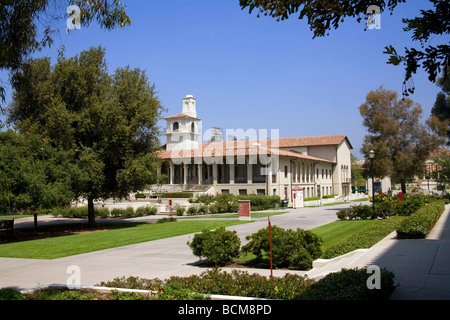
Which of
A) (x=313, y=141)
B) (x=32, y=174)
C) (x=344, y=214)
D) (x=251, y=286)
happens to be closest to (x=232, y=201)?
(x=344, y=214)

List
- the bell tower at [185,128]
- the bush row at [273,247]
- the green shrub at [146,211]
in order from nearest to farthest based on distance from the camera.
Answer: the bush row at [273,247] < the green shrub at [146,211] < the bell tower at [185,128]

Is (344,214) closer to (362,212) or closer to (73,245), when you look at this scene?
(362,212)

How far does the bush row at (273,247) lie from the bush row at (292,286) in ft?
9.84

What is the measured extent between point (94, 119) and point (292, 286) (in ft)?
66.9

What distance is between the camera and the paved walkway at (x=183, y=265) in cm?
745

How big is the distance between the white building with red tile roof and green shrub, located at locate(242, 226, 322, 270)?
97.3ft

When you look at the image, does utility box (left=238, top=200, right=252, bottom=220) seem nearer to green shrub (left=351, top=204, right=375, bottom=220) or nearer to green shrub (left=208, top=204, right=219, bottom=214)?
green shrub (left=351, top=204, right=375, bottom=220)

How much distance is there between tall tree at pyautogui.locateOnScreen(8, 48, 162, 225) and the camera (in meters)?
23.0

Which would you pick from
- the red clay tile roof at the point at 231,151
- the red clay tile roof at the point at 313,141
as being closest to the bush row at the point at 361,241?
the red clay tile roof at the point at 231,151

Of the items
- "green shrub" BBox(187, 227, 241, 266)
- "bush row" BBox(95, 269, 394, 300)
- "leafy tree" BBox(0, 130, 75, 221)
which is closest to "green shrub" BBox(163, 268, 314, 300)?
"bush row" BBox(95, 269, 394, 300)

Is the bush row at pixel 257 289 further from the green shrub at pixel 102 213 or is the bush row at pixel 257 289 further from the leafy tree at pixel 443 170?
the leafy tree at pixel 443 170

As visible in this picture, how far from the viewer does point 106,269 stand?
1101 centimetres

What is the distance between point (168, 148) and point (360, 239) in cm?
4778
